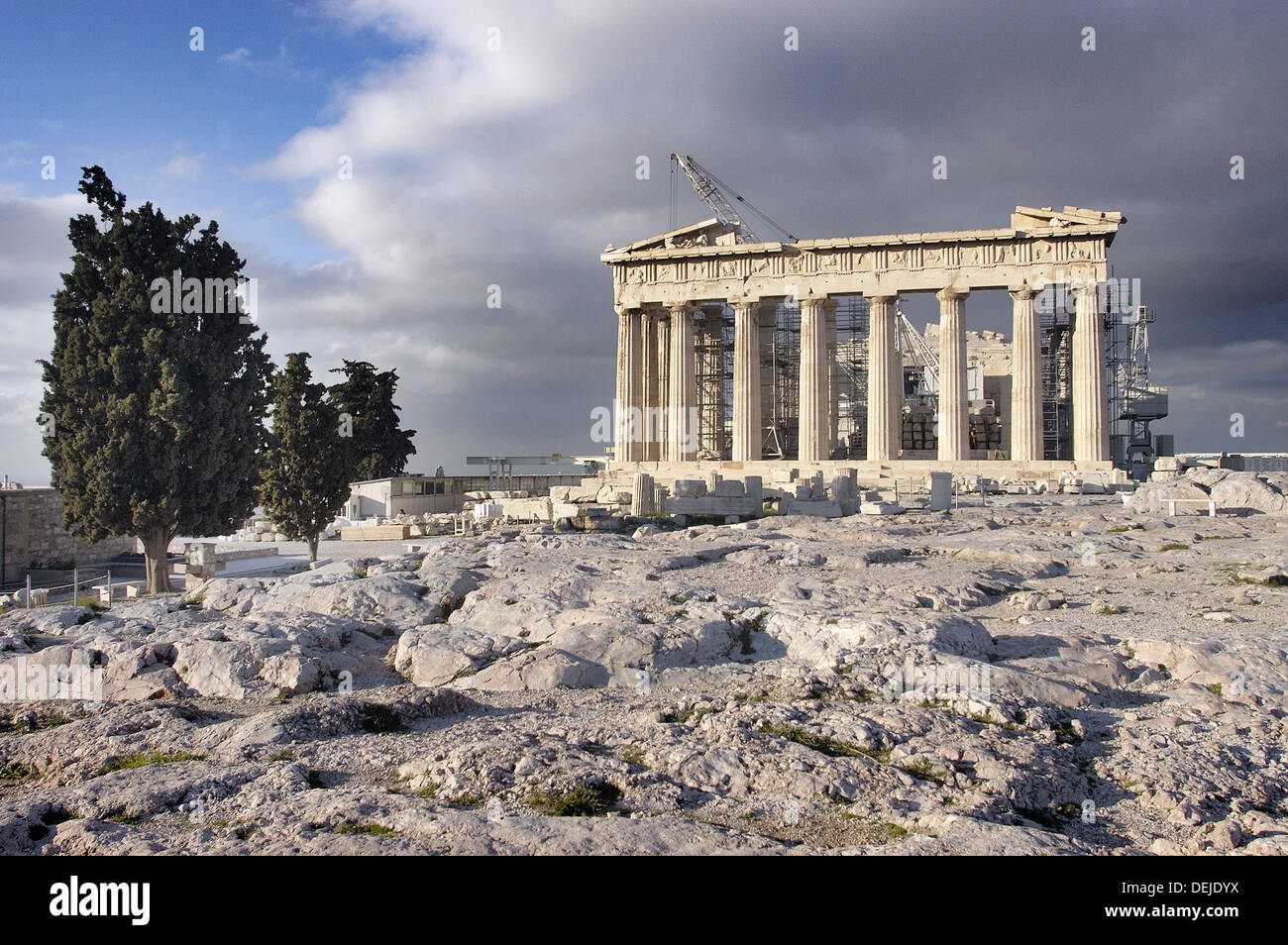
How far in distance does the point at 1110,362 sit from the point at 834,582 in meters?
43.7

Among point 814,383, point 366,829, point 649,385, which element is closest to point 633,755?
point 366,829

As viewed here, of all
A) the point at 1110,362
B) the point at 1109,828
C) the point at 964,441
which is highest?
the point at 1110,362

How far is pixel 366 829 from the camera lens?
4.47 metres

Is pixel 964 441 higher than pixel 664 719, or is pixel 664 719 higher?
pixel 964 441

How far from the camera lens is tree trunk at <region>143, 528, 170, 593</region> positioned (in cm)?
2084

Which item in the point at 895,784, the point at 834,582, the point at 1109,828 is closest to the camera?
the point at 1109,828

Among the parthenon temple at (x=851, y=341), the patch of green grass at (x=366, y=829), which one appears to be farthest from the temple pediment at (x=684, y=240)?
the patch of green grass at (x=366, y=829)

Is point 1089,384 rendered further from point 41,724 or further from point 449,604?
point 41,724

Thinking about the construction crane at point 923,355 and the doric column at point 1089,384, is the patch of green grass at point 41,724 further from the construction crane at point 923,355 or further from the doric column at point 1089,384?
the construction crane at point 923,355

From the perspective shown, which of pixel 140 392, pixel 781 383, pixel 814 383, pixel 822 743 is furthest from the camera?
pixel 781 383

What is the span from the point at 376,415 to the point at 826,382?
1133 inches
